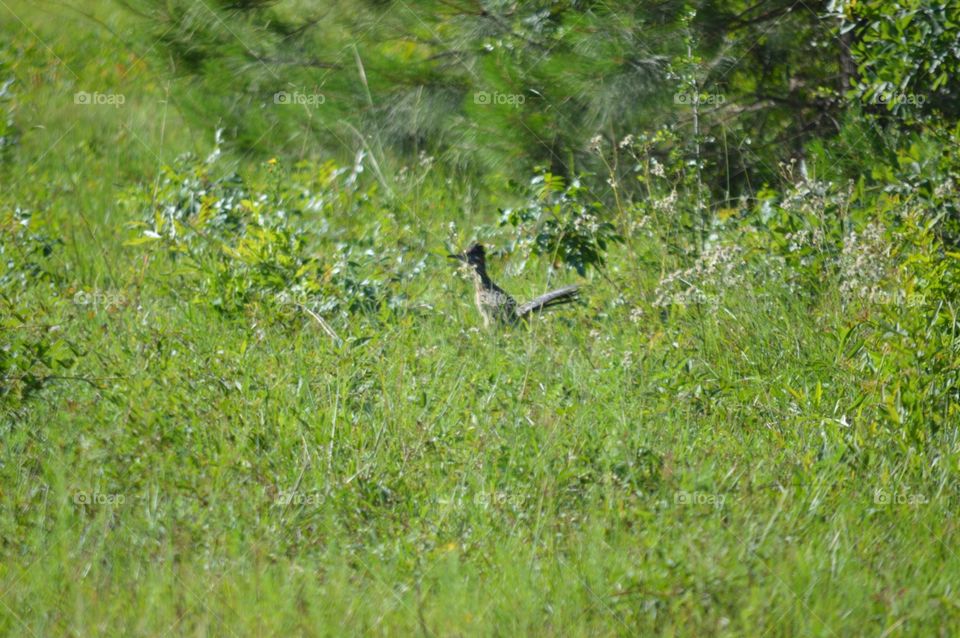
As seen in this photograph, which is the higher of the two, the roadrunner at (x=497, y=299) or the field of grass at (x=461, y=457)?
the field of grass at (x=461, y=457)

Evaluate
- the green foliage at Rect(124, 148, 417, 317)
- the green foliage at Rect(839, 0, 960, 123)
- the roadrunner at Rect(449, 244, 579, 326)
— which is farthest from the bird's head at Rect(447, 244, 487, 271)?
the green foliage at Rect(839, 0, 960, 123)

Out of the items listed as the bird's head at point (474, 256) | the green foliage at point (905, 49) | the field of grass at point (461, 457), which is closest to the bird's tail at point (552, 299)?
the field of grass at point (461, 457)

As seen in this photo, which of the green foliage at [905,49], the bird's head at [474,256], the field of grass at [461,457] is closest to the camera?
the field of grass at [461,457]

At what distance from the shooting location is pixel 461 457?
128 inches

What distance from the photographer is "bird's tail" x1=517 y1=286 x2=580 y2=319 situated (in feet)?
14.7

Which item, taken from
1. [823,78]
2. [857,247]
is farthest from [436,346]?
[823,78]

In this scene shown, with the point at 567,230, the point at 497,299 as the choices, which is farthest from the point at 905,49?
the point at 497,299

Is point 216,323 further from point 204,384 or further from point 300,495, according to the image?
point 300,495

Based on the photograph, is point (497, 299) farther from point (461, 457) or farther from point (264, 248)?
point (461, 457)

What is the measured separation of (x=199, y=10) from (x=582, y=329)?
10.1 ft

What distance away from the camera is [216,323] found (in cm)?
440

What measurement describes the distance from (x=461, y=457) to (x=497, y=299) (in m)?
1.44

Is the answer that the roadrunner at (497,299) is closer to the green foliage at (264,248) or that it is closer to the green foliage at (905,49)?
the green foliage at (264,248)

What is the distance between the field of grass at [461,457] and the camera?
8.30ft
